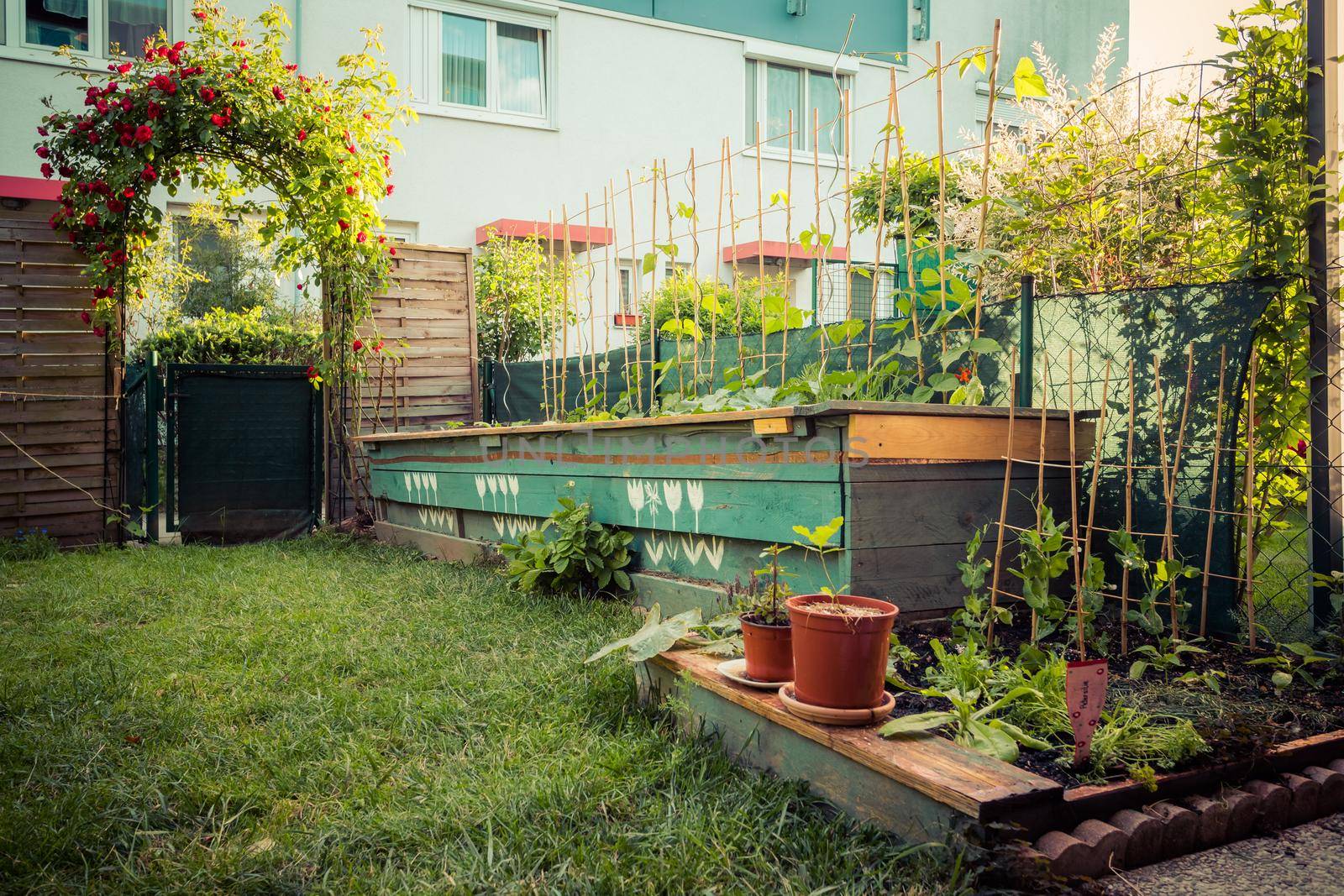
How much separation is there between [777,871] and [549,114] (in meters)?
9.94

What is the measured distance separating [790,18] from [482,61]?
4107 millimetres

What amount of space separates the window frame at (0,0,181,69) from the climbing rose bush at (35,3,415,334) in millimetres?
3204

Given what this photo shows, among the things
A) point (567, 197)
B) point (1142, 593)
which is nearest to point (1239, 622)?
point (1142, 593)

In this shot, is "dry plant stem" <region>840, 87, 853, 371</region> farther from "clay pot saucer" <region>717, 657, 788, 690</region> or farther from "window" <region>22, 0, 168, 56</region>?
"window" <region>22, 0, 168, 56</region>

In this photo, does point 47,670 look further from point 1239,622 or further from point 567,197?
point 567,197

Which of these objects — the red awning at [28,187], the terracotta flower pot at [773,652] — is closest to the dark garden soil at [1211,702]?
the terracotta flower pot at [773,652]

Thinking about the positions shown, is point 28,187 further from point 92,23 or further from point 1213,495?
point 1213,495

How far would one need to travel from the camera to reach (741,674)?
2.17m

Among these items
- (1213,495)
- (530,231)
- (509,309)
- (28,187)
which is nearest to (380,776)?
(1213,495)

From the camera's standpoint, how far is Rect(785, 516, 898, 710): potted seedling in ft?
6.00

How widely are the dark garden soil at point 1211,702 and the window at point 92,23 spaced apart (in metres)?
9.32

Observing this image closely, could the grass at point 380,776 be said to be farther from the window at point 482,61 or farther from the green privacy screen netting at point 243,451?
the window at point 482,61

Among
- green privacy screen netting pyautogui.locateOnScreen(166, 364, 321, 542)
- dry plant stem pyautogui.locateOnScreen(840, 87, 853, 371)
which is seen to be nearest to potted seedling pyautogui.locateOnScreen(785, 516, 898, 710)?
dry plant stem pyautogui.locateOnScreen(840, 87, 853, 371)

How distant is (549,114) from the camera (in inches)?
404
